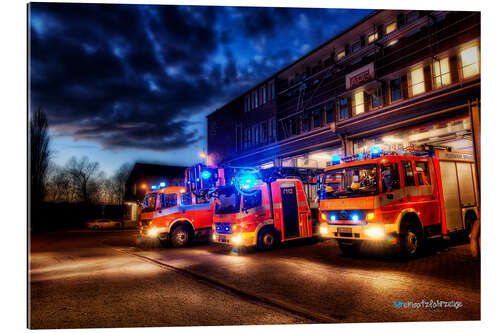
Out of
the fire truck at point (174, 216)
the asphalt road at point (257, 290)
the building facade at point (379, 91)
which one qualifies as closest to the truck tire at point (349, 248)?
the asphalt road at point (257, 290)

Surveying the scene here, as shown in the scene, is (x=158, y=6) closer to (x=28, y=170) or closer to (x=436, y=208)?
(x=28, y=170)

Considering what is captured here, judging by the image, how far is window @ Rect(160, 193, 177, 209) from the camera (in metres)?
12.2

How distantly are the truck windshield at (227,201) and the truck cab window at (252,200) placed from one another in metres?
0.24

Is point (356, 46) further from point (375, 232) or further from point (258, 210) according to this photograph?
point (375, 232)

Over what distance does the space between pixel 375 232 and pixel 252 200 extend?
4020 mm

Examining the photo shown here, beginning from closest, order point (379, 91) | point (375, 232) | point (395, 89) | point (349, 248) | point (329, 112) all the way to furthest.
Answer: point (375, 232) < point (349, 248) < point (395, 89) < point (379, 91) < point (329, 112)

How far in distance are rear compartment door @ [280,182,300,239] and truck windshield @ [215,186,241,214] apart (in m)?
1.78

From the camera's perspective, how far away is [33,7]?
4.97m

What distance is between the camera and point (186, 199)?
1247 cm

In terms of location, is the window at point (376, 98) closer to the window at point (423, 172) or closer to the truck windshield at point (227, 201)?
the window at point (423, 172)

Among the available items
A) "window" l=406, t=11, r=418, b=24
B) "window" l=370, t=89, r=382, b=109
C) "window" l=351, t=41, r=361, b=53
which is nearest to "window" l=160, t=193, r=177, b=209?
"window" l=370, t=89, r=382, b=109

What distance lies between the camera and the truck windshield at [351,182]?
7.65m

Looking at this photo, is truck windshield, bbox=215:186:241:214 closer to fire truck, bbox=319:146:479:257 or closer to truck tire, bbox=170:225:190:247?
→ truck tire, bbox=170:225:190:247

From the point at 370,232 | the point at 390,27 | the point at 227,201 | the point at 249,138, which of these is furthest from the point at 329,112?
the point at 370,232
